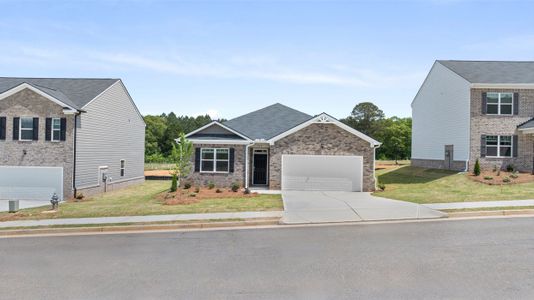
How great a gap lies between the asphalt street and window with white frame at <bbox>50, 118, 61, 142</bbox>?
1464 cm

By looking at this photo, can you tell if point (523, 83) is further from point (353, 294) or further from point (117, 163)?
point (117, 163)

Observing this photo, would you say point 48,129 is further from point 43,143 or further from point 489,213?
point 489,213

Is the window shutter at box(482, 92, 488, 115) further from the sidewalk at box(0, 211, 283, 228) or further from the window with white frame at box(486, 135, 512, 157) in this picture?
the sidewalk at box(0, 211, 283, 228)

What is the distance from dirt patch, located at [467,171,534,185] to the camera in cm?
2394

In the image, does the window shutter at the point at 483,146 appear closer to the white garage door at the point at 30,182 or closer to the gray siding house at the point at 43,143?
the gray siding house at the point at 43,143

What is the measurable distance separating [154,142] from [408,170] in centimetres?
5887

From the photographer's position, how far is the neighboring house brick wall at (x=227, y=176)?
25.8 metres

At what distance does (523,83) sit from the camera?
1078 inches

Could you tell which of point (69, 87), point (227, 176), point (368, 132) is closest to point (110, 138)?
point (69, 87)

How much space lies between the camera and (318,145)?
25.7m

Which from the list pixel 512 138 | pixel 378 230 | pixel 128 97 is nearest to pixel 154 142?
pixel 128 97

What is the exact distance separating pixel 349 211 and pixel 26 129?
21340mm

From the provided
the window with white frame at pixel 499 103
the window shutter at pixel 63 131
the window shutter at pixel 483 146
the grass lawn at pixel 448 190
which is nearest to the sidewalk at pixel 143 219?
the grass lawn at pixel 448 190

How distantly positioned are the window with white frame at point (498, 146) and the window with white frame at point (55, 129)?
28.1 meters
